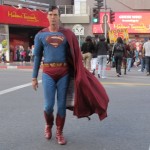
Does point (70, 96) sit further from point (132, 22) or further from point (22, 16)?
point (132, 22)

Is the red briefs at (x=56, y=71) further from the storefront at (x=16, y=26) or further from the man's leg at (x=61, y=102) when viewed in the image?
the storefront at (x=16, y=26)

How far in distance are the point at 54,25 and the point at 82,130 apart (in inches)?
71.0

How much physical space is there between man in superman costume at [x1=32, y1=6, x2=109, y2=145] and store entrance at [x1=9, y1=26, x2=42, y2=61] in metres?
27.2

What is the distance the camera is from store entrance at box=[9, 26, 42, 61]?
33.0m

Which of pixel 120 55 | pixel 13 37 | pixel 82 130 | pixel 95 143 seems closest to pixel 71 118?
pixel 82 130

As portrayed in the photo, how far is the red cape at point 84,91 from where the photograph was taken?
553 centimetres

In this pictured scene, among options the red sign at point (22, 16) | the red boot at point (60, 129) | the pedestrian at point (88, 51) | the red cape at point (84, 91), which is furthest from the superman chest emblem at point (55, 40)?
the red sign at point (22, 16)

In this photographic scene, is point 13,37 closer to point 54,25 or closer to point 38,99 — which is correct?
point 38,99

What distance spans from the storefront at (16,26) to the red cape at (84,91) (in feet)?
79.7

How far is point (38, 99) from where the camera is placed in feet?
32.4

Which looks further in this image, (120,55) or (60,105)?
(120,55)

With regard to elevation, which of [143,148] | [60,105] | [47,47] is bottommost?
[143,148]

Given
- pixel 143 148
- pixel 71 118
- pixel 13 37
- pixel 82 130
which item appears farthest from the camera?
pixel 13 37

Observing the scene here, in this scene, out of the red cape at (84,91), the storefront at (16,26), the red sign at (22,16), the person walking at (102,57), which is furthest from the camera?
the storefront at (16,26)
